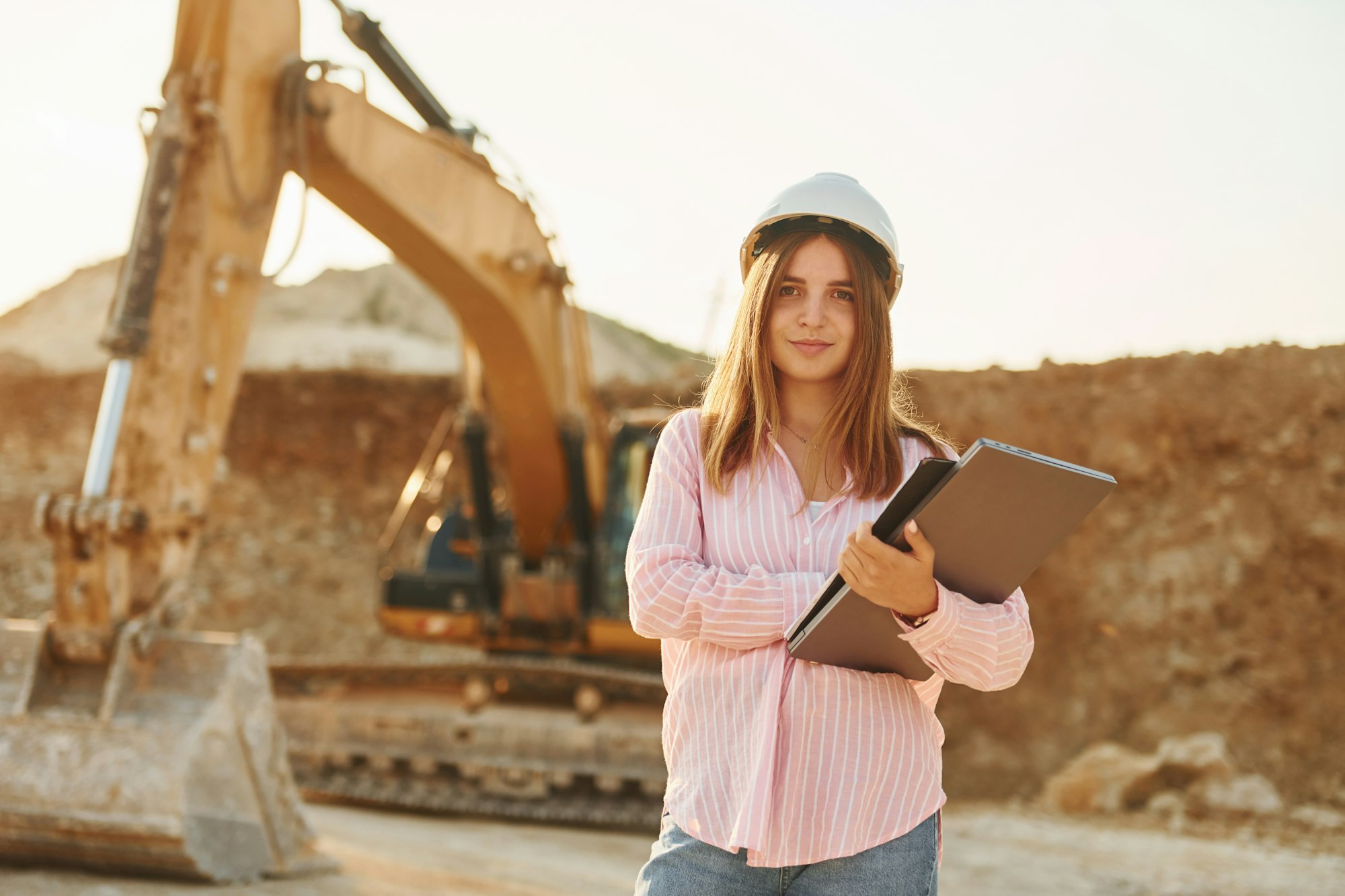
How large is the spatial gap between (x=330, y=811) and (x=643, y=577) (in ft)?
20.5

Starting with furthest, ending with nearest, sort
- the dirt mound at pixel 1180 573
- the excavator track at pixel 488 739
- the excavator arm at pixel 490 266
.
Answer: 1. the dirt mound at pixel 1180 573
2. the excavator track at pixel 488 739
3. the excavator arm at pixel 490 266

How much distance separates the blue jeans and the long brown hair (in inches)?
20.5

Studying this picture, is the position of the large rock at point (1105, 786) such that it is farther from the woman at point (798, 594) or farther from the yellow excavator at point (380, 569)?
the woman at point (798, 594)

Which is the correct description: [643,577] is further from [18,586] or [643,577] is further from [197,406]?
[18,586]

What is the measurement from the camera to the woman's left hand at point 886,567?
4.77ft

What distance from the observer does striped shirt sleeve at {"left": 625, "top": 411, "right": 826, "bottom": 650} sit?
1.57 meters

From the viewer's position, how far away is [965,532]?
4.92ft

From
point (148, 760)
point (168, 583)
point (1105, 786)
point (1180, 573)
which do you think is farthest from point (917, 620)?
point (1180, 573)

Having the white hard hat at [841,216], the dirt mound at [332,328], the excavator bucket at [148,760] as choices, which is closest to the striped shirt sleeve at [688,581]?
the white hard hat at [841,216]

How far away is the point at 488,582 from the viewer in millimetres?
7750

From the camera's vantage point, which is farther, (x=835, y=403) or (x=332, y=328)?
(x=332, y=328)

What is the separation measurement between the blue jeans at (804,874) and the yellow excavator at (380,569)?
2.97m

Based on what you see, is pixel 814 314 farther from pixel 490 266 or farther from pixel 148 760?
pixel 490 266

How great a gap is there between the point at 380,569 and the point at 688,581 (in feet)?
22.6
